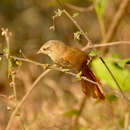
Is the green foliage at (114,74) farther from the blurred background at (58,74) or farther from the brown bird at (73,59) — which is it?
the brown bird at (73,59)

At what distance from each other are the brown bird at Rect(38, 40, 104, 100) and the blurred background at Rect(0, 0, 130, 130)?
0.16 metres

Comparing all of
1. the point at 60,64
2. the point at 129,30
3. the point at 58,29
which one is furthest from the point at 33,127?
the point at 58,29

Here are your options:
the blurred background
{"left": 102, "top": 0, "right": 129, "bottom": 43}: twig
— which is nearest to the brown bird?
the blurred background

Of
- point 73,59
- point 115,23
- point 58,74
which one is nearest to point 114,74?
point 73,59

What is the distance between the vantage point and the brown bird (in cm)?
183

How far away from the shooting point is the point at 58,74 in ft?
16.0

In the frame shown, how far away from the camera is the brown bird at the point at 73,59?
1.83m

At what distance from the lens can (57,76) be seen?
15.9 ft

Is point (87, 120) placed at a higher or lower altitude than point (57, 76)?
lower

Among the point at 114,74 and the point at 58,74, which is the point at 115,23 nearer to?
the point at 114,74

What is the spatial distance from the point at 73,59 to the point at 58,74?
3.05 metres

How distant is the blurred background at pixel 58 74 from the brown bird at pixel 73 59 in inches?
6.2

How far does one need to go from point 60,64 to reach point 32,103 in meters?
2.35

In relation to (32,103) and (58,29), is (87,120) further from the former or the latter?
(58,29)
